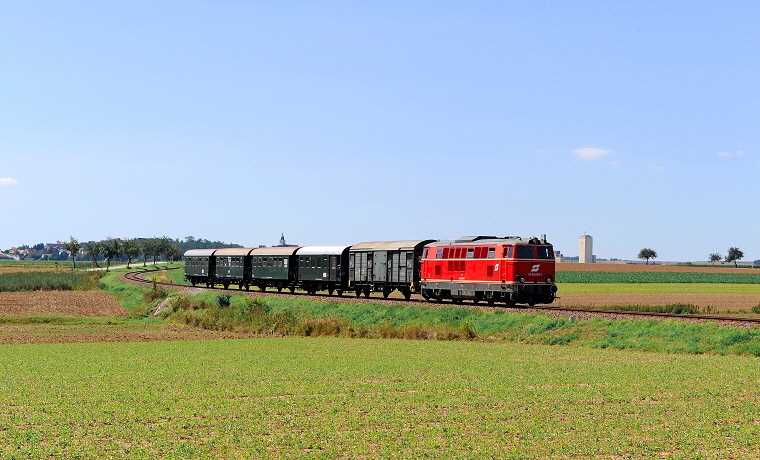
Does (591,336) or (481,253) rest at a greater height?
(481,253)

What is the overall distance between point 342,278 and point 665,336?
27793 mm

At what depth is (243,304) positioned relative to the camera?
173 feet

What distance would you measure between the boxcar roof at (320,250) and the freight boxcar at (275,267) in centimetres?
156

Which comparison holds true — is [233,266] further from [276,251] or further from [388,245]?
[388,245]

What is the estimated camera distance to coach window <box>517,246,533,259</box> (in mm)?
40031

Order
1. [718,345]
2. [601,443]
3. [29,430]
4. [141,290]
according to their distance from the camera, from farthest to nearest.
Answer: [141,290] < [718,345] < [29,430] < [601,443]

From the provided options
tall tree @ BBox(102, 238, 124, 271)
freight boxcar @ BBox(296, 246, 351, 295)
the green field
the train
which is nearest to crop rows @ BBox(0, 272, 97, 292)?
the train

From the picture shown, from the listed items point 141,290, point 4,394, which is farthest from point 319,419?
point 141,290

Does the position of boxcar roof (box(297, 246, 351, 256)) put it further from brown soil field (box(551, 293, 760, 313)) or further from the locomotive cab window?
the locomotive cab window

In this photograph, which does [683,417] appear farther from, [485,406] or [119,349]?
Result: [119,349]

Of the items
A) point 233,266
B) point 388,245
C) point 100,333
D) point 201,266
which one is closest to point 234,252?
point 233,266

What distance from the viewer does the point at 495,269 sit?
134 ft

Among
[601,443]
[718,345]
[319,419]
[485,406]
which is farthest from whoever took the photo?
[718,345]

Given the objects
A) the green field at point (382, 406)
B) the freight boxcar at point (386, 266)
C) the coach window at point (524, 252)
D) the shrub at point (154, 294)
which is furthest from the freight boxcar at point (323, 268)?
the green field at point (382, 406)
